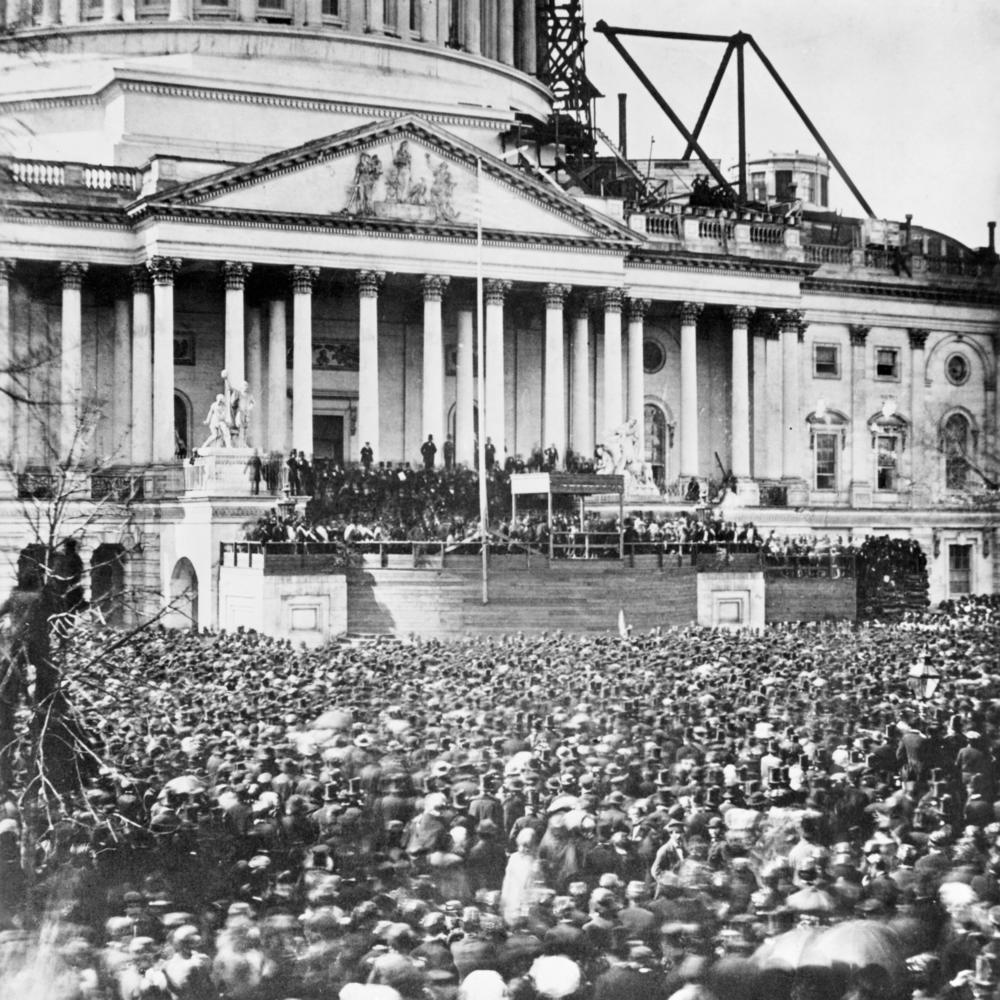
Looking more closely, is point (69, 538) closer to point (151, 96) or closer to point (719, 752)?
point (719, 752)

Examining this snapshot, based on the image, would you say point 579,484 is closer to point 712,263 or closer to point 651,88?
point 651,88

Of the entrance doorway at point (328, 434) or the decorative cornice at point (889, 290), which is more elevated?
the decorative cornice at point (889, 290)

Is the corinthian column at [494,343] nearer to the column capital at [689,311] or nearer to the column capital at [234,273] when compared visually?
the column capital at [234,273]

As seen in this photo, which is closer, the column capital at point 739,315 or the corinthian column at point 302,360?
the corinthian column at point 302,360

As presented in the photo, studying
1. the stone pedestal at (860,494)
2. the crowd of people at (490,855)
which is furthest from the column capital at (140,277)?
the crowd of people at (490,855)

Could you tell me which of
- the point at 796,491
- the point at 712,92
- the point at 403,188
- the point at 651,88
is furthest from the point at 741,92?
the point at 796,491

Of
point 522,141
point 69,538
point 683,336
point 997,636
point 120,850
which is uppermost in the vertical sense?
point 522,141

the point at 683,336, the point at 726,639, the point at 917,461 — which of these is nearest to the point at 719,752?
the point at 726,639
